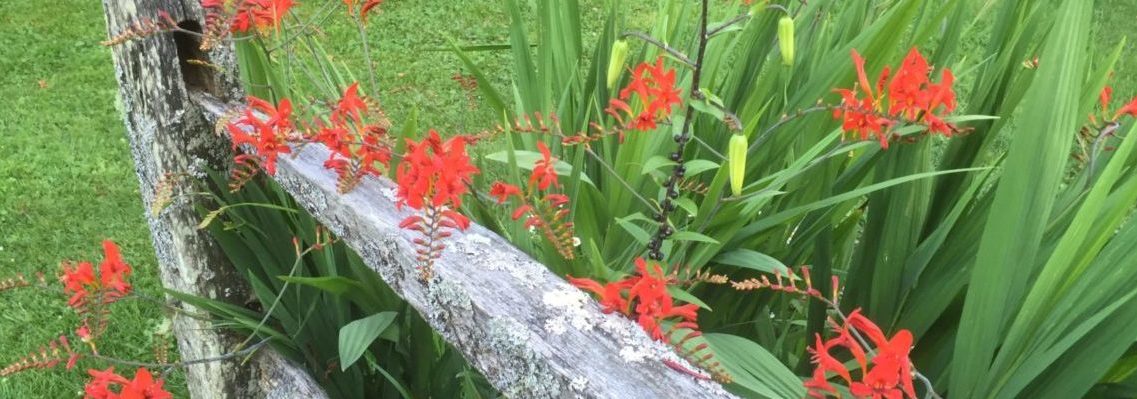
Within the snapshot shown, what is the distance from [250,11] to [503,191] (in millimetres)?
649

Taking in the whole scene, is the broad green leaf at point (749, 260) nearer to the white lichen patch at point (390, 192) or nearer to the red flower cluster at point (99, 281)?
the white lichen patch at point (390, 192)

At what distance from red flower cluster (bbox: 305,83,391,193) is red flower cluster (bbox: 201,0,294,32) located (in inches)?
9.4

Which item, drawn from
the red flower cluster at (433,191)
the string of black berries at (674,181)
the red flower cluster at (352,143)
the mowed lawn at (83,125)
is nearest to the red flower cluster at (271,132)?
the red flower cluster at (352,143)

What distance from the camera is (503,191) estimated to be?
1.49m

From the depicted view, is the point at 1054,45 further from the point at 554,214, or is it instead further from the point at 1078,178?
the point at 554,214

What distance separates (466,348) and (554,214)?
240mm

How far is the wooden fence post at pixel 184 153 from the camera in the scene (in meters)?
1.92

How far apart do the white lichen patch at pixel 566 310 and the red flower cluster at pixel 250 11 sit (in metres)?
0.81

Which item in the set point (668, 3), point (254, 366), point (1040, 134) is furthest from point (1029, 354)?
point (254, 366)

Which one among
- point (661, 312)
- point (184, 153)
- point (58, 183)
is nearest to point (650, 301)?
point (661, 312)

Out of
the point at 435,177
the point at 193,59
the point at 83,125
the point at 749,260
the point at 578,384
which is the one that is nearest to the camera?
the point at 578,384

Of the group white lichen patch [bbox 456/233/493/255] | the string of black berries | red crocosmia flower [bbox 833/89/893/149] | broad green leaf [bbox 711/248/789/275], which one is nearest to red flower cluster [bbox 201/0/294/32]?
white lichen patch [bbox 456/233/493/255]

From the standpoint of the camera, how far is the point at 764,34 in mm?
1706

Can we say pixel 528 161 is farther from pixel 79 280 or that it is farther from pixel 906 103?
pixel 79 280
